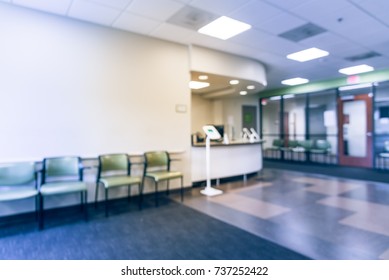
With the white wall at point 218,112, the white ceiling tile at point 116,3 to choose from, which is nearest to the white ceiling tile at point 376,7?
the white ceiling tile at point 116,3

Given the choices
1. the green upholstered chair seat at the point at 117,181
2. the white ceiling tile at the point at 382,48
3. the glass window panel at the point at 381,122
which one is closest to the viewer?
the green upholstered chair seat at the point at 117,181

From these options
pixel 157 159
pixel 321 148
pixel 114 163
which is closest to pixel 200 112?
pixel 321 148

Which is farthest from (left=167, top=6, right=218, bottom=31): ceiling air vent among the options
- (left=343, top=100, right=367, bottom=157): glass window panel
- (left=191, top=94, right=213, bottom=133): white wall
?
(left=343, top=100, right=367, bottom=157): glass window panel

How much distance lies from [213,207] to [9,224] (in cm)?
279

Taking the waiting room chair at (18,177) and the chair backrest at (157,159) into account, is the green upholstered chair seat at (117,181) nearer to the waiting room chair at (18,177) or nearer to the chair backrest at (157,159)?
the chair backrest at (157,159)

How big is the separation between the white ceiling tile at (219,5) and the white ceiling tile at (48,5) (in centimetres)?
171

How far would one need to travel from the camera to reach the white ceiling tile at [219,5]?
3194mm

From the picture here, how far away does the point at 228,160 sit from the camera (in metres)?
5.60

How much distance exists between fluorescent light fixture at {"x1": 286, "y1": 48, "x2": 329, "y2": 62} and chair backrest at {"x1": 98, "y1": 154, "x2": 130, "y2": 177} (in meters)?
4.22

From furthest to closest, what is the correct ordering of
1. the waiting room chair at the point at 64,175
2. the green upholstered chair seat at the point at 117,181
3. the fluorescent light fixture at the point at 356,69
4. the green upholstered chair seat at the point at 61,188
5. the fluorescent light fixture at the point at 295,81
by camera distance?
1. the fluorescent light fixture at the point at 295,81
2. the fluorescent light fixture at the point at 356,69
3. the green upholstered chair seat at the point at 117,181
4. the waiting room chair at the point at 64,175
5. the green upholstered chair seat at the point at 61,188

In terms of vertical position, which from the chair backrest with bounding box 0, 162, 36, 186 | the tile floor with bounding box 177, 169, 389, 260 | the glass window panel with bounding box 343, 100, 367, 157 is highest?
the glass window panel with bounding box 343, 100, 367, 157

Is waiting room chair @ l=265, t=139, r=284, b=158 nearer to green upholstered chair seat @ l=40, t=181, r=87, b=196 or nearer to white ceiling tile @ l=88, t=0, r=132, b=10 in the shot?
white ceiling tile @ l=88, t=0, r=132, b=10

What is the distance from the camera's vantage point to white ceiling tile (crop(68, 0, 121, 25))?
329cm

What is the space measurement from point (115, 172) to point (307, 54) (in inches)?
187
